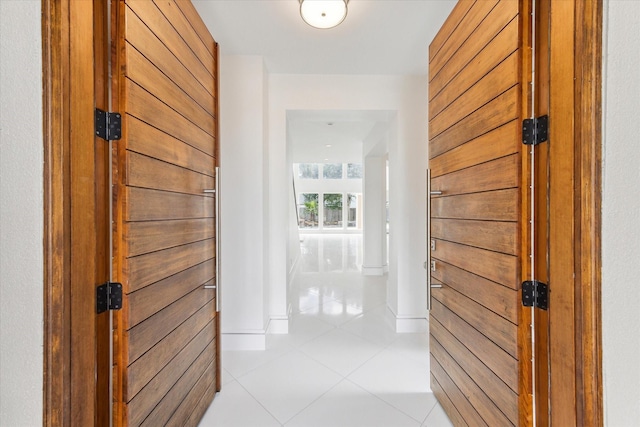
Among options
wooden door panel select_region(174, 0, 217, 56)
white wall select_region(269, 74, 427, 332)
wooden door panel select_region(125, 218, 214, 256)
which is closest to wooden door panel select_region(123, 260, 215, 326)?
wooden door panel select_region(125, 218, 214, 256)

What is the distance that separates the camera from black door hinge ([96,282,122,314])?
952 millimetres

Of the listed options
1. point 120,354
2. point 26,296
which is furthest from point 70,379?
point 26,296

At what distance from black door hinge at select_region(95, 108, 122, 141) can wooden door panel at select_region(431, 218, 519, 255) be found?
157 centimetres

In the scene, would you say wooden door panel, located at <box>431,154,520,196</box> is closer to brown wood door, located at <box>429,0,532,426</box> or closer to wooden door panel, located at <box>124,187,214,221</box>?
brown wood door, located at <box>429,0,532,426</box>

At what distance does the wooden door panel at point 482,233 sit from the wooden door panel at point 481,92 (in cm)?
57

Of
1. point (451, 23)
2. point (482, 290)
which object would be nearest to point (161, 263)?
point (482, 290)

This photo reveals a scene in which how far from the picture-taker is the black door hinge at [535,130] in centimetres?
96

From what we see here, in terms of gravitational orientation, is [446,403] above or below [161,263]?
below

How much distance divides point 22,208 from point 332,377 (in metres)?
2.03

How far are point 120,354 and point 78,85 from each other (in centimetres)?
96

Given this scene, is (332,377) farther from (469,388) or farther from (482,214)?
(482,214)

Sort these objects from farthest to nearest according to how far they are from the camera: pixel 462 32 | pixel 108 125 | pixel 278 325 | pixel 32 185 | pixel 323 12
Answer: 1. pixel 278 325
2. pixel 323 12
3. pixel 462 32
4. pixel 108 125
5. pixel 32 185

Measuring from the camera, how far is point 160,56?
120 cm

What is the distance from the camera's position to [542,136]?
3.18ft
